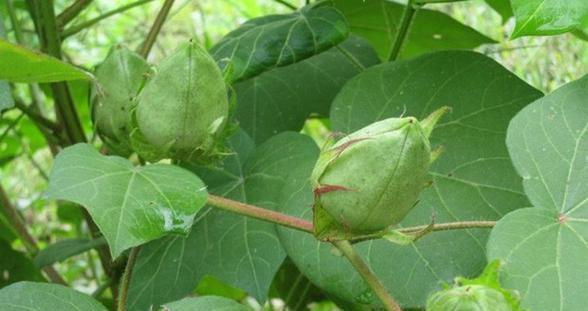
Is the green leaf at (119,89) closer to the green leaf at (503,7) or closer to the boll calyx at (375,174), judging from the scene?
the boll calyx at (375,174)

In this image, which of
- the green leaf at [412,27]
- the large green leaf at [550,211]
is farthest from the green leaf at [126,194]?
the green leaf at [412,27]

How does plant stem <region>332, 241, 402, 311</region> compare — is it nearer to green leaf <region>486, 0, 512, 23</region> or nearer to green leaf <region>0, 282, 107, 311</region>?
green leaf <region>0, 282, 107, 311</region>

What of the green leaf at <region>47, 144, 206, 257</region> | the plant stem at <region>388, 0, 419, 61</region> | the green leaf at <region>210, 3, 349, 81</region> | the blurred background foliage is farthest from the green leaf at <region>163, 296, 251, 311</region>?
the blurred background foliage

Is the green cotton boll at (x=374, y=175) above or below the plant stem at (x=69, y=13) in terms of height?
below

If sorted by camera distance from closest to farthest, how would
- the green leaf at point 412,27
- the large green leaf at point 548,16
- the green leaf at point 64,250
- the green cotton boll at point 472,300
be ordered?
the green cotton boll at point 472,300 → the large green leaf at point 548,16 → the green leaf at point 64,250 → the green leaf at point 412,27

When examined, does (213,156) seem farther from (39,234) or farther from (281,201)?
(39,234)

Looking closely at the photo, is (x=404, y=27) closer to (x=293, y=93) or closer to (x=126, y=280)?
(x=293, y=93)

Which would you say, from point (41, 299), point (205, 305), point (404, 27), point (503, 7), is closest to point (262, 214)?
point (205, 305)
